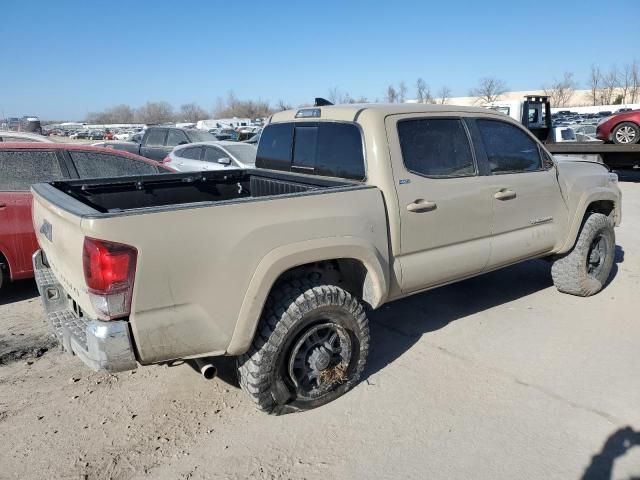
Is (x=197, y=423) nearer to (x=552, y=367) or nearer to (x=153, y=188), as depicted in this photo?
(x=153, y=188)

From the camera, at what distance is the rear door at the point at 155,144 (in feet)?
49.2

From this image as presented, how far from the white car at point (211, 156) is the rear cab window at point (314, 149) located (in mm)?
5271

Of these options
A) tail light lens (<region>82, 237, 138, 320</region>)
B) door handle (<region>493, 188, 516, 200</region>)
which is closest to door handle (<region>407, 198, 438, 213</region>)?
door handle (<region>493, 188, 516, 200</region>)

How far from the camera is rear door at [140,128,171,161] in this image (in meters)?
15.0

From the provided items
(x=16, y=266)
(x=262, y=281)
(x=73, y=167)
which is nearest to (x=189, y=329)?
(x=262, y=281)

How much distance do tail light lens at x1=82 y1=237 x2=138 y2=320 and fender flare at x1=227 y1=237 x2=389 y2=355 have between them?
630mm

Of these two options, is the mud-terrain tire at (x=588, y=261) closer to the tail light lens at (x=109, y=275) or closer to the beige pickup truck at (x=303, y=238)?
the beige pickup truck at (x=303, y=238)

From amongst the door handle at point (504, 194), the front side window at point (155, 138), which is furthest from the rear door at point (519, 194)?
the front side window at point (155, 138)

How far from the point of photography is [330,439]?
3.09 m

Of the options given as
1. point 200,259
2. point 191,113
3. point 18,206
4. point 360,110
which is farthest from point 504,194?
point 191,113

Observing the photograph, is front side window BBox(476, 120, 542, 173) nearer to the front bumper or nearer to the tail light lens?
the tail light lens

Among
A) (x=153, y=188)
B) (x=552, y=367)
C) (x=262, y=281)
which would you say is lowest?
(x=552, y=367)

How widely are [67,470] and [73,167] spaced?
3.75 meters

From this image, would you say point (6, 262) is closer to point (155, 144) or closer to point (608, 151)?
point (155, 144)
